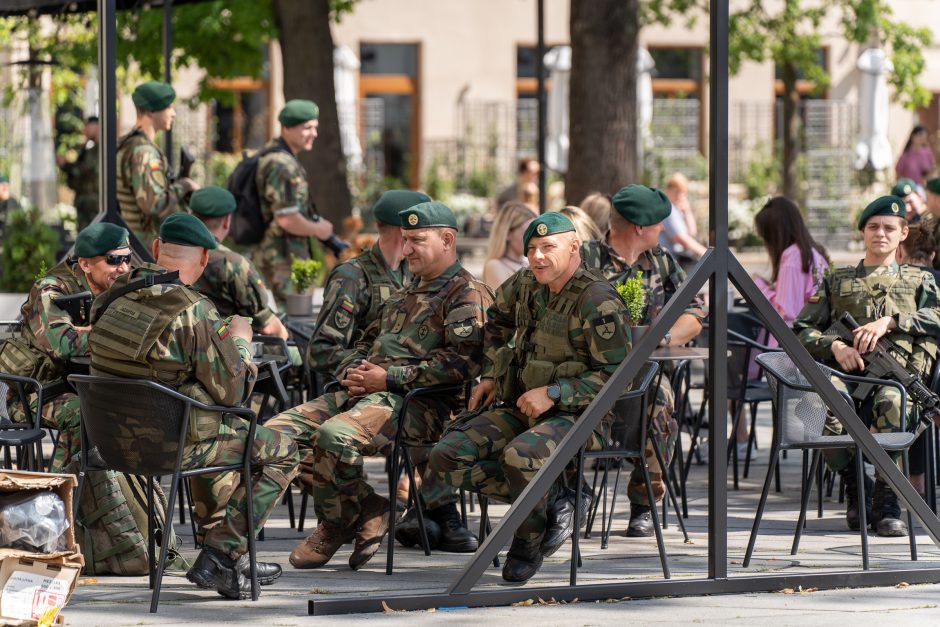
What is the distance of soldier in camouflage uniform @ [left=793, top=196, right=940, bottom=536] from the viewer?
7387 millimetres

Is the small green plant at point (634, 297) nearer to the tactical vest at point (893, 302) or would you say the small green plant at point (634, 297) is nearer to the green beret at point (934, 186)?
the tactical vest at point (893, 302)

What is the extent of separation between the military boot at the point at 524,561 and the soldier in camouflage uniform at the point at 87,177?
30.2 ft

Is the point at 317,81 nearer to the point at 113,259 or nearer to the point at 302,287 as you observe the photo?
the point at 302,287

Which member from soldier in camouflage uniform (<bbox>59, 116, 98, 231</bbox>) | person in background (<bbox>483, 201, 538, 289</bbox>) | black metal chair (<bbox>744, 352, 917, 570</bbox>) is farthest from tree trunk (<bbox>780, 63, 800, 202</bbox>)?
black metal chair (<bbox>744, 352, 917, 570</bbox>)

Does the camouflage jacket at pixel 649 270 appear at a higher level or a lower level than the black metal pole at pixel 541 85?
lower

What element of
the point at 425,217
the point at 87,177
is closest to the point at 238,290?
the point at 425,217

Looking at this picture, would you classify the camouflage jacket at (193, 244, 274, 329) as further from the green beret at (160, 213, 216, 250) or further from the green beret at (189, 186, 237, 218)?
the green beret at (160, 213, 216, 250)

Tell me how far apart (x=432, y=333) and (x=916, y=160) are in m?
12.1

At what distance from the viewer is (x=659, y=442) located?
721 cm

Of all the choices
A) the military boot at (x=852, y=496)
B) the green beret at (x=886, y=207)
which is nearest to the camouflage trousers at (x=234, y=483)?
the military boot at (x=852, y=496)

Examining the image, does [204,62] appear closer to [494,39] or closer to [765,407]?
[765,407]

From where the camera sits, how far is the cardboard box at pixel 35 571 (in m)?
5.36

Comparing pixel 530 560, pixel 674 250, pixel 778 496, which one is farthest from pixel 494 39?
pixel 530 560

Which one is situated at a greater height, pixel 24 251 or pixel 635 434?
pixel 24 251
